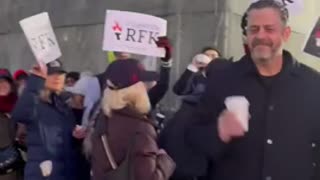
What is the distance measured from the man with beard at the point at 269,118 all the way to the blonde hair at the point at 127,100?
918 millimetres

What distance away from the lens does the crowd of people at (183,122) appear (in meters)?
3.13

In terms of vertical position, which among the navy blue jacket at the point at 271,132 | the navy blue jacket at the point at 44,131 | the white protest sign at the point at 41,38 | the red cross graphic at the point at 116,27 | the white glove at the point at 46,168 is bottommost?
the white glove at the point at 46,168

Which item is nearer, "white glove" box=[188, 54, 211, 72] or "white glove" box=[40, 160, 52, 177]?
"white glove" box=[40, 160, 52, 177]

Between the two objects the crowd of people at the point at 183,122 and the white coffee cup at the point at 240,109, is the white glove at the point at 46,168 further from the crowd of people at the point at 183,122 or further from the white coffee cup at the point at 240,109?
the white coffee cup at the point at 240,109

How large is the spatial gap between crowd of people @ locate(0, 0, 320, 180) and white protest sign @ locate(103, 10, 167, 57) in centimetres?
9

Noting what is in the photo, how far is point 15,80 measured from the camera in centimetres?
686

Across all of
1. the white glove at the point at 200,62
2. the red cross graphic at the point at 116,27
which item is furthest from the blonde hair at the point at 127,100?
the white glove at the point at 200,62

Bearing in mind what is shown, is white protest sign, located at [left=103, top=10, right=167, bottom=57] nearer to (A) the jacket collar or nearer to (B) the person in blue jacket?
(B) the person in blue jacket

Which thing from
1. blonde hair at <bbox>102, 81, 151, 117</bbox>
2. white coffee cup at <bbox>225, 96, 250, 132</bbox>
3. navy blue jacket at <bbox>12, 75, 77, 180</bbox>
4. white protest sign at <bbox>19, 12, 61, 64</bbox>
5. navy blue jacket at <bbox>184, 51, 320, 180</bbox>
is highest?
white coffee cup at <bbox>225, 96, 250, 132</bbox>

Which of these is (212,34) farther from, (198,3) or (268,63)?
(268,63)

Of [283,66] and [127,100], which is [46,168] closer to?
[127,100]

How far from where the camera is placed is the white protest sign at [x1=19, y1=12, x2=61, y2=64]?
5.75m

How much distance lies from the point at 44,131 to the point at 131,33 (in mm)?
1030

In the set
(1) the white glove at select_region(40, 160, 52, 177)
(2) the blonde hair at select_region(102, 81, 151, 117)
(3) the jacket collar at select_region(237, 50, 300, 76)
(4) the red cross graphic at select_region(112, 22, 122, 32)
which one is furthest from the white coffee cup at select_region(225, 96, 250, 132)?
(4) the red cross graphic at select_region(112, 22, 122, 32)
